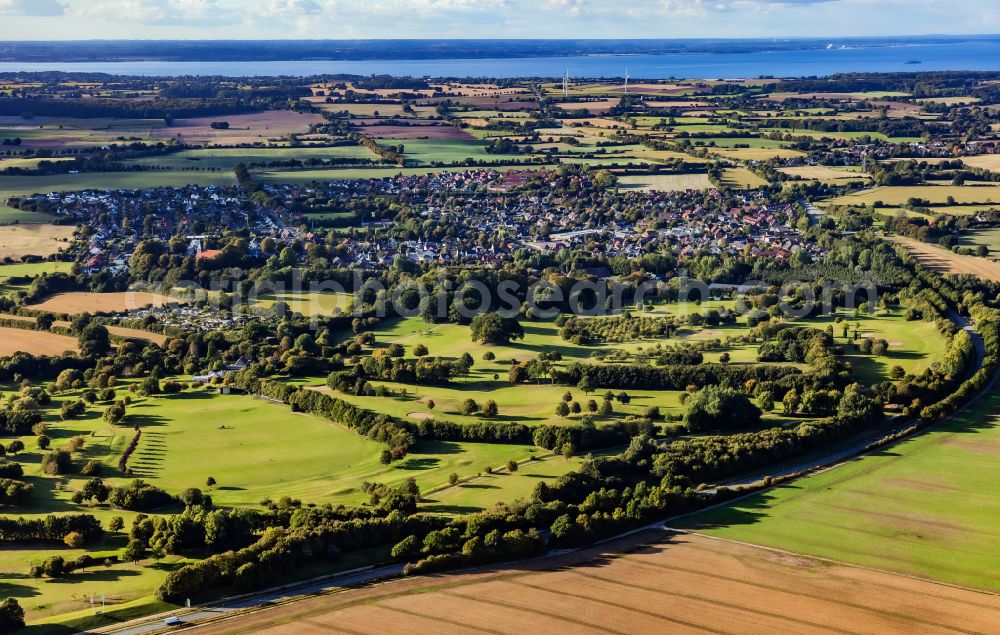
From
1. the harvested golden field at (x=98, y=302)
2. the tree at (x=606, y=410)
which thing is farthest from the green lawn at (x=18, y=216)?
the tree at (x=606, y=410)

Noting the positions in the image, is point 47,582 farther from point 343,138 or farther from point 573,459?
point 343,138

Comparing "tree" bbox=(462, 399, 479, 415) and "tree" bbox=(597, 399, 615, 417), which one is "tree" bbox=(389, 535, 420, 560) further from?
"tree" bbox=(597, 399, 615, 417)

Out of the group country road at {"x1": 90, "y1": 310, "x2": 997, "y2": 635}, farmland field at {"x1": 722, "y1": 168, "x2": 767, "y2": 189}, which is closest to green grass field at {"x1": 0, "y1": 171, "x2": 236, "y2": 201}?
farmland field at {"x1": 722, "y1": 168, "x2": 767, "y2": 189}

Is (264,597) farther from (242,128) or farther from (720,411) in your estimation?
(242,128)

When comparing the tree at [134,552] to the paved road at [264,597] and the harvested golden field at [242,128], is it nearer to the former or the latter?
the paved road at [264,597]

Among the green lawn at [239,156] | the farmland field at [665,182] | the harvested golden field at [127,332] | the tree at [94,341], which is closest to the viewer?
the tree at [94,341]

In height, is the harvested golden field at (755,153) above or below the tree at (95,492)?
above

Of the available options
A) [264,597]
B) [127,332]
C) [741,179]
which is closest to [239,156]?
[741,179]
